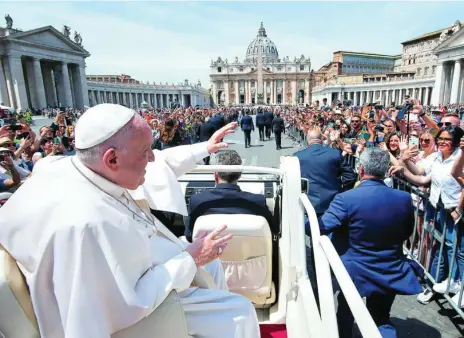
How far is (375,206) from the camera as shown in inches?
90.2

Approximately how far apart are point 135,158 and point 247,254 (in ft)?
4.01

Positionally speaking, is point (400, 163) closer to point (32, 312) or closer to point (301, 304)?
point (301, 304)

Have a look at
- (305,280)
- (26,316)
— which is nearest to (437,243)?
(305,280)

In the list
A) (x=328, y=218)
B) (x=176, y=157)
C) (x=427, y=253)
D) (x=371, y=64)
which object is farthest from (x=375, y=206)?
(x=371, y=64)

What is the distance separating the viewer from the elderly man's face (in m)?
1.46

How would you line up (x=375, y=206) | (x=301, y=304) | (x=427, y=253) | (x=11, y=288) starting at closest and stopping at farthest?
(x=11, y=288)
(x=301, y=304)
(x=375, y=206)
(x=427, y=253)

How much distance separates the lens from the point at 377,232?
7.53 ft

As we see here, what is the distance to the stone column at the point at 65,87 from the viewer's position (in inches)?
1829

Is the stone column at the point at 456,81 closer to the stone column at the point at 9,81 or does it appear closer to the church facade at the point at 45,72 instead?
the church facade at the point at 45,72

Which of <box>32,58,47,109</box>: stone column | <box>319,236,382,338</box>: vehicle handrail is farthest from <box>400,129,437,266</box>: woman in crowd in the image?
<box>32,58,47,109</box>: stone column

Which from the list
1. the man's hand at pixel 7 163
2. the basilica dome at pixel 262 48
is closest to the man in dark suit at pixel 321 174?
the man's hand at pixel 7 163

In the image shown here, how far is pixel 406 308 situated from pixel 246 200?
2.12m

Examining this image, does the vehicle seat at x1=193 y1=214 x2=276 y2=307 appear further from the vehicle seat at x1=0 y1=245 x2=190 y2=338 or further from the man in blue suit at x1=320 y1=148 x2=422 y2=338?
the vehicle seat at x1=0 y1=245 x2=190 y2=338

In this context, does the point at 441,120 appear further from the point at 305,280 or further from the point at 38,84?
the point at 38,84
